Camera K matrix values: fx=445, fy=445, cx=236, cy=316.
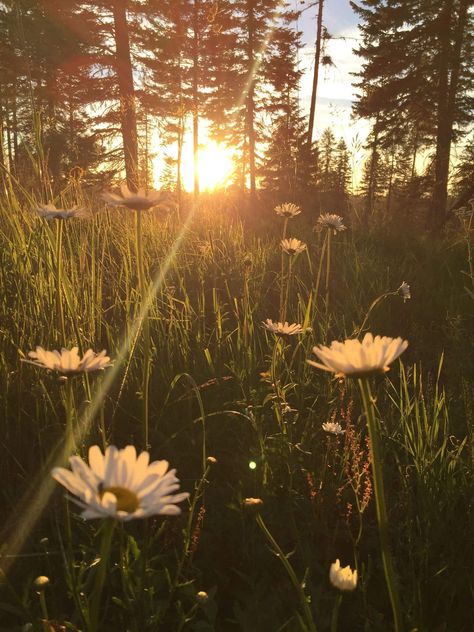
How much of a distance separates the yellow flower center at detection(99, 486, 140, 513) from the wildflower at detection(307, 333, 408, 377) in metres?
0.30

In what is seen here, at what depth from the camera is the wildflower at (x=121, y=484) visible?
49 cm

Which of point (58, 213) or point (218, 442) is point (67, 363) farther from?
point (218, 442)

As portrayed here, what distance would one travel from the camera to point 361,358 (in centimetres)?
69

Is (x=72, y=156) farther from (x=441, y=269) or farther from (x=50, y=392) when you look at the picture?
(x=50, y=392)

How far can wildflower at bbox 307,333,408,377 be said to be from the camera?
2.19 ft

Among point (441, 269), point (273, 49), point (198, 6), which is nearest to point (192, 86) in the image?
point (198, 6)

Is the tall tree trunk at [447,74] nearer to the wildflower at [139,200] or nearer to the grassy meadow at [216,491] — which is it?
the grassy meadow at [216,491]

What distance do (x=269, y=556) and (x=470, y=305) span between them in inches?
115

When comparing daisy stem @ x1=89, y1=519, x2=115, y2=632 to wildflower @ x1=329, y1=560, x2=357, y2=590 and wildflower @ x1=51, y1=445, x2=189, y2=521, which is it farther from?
wildflower @ x1=329, y1=560, x2=357, y2=590

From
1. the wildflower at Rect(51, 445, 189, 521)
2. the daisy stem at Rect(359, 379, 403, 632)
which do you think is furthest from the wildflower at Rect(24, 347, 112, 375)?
the daisy stem at Rect(359, 379, 403, 632)

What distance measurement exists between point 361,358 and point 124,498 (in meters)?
0.40

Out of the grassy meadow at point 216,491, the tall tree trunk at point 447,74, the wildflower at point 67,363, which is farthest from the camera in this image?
the tall tree trunk at point 447,74

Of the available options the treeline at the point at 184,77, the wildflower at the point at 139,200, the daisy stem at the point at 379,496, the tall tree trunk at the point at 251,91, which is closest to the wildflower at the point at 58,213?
the wildflower at the point at 139,200

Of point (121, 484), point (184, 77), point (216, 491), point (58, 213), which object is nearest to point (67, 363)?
point (121, 484)
